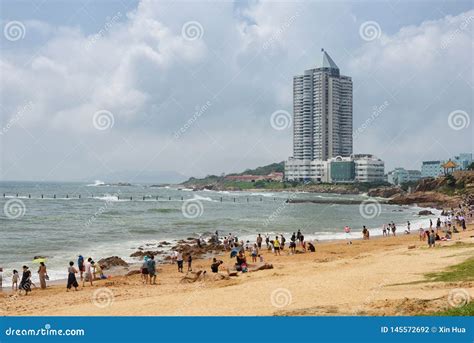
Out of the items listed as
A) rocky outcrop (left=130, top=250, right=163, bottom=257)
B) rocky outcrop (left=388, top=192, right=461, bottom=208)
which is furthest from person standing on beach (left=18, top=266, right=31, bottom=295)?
rocky outcrop (left=388, top=192, right=461, bottom=208)

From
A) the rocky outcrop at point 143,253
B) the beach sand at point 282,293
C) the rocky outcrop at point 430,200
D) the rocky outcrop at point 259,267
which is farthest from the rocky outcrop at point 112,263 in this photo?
the rocky outcrop at point 430,200

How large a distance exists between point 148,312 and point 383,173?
186 metres

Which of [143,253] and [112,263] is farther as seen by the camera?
[143,253]

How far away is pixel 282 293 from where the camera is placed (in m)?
16.5

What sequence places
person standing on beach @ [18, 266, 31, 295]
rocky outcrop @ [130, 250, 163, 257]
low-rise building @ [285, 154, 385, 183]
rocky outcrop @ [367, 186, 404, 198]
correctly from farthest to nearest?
low-rise building @ [285, 154, 385, 183] < rocky outcrop @ [367, 186, 404, 198] < rocky outcrop @ [130, 250, 163, 257] < person standing on beach @ [18, 266, 31, 295]

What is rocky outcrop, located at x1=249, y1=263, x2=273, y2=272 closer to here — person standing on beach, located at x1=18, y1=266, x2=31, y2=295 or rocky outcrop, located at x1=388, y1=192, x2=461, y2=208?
person standing on beach, located at x1=18, y1=266, x2=31, y2=295

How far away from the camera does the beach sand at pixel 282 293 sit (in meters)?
13.7

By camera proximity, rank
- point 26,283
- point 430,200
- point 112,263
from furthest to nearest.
Answer: point 430,200 → point 112,263 → point 26,283

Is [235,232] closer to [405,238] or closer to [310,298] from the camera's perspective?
[405,238]

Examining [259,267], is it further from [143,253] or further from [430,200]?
[430,200]

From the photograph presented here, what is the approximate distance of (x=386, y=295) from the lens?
15.0m

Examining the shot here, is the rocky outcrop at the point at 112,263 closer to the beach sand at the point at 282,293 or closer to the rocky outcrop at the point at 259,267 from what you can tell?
the beach sand at the point at 282,293

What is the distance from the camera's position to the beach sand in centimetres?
1370

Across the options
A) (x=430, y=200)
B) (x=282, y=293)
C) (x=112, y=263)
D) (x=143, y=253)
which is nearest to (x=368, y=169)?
(x=430, y=200)
